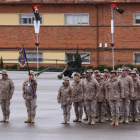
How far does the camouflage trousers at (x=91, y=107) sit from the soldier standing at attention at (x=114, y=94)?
0.52 m

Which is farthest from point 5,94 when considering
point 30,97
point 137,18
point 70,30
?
point 137,18

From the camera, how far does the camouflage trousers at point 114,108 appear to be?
52.5 feet

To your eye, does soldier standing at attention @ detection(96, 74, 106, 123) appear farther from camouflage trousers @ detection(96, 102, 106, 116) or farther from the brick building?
the brick building

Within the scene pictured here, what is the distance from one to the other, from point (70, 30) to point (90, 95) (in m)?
31.7

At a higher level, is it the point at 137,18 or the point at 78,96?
the point at 137,18

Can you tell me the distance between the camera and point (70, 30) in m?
47.6

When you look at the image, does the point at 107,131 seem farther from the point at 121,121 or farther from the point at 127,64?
the point at 127,64

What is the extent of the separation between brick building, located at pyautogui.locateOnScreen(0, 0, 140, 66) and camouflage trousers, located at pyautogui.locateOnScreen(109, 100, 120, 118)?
3052cm

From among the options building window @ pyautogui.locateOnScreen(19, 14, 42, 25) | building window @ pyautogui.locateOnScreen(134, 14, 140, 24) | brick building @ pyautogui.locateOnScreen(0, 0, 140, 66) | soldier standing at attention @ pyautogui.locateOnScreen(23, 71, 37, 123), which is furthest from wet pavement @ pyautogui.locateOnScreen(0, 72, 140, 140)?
building window @ pyautogui.locateOnScreen(19, 14, 42, 25)

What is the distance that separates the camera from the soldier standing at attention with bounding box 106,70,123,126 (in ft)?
52.5

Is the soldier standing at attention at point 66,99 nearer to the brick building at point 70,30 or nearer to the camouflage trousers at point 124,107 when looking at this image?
the camouflage trousers at point 124,107

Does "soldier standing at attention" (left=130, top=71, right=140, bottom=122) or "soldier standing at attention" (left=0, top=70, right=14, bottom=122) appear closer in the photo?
"soldier standing at attention" (left=0, top=70, right=14, bottom=122)

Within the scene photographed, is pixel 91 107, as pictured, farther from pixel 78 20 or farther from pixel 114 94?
pixel 78 20

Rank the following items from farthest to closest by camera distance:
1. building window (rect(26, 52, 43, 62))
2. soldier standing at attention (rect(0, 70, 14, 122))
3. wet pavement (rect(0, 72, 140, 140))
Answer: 1. building window (rect(26, 52, 43, 62))
2. soldier standing at attention (rect(0, 70, 14, 122))
3. wet pavement (rect(0, 72, 140, 140))
